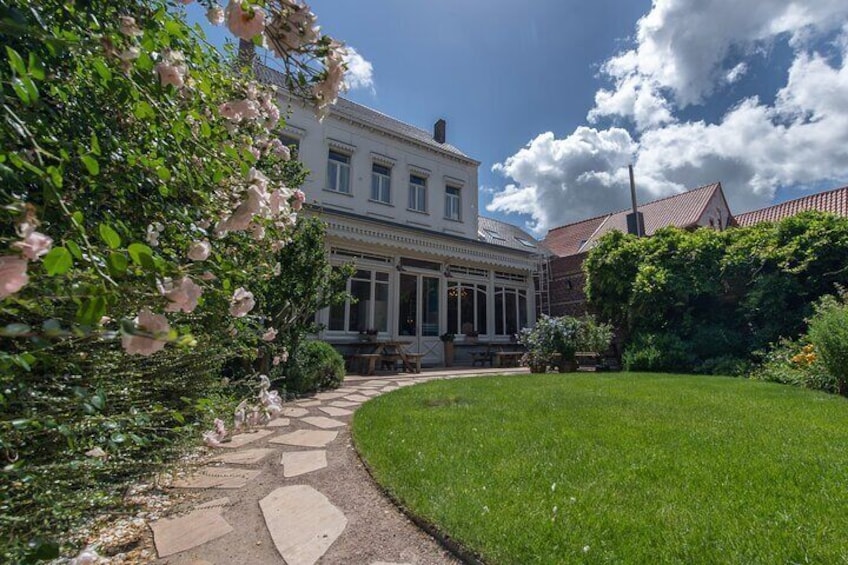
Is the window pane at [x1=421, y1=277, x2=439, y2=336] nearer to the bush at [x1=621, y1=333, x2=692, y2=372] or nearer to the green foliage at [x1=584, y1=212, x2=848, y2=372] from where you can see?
the green foliage at [x1=584, y1=212, x2=848, y2=372]

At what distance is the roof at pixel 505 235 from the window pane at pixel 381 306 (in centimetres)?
752

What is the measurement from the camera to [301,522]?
2.72m

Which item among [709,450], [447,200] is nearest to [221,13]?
[709,450]

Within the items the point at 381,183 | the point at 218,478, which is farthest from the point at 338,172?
the point at 218,478

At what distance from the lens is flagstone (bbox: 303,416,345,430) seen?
17.0 ft

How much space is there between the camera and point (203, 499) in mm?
3088

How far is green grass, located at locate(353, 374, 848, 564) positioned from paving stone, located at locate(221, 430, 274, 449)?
1.12 meters

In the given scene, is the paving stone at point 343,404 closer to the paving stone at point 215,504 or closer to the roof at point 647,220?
the paving stone at point 215,504

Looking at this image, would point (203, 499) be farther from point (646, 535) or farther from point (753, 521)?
point (753, 521)

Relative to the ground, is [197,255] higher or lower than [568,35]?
lower

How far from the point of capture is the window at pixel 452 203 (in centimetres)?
1761

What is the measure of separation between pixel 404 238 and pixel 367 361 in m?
4.31

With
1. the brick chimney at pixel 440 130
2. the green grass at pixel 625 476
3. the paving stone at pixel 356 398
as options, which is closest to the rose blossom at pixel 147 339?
the green grass at pixel 625 476

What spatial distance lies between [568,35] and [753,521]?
39.8 ft
